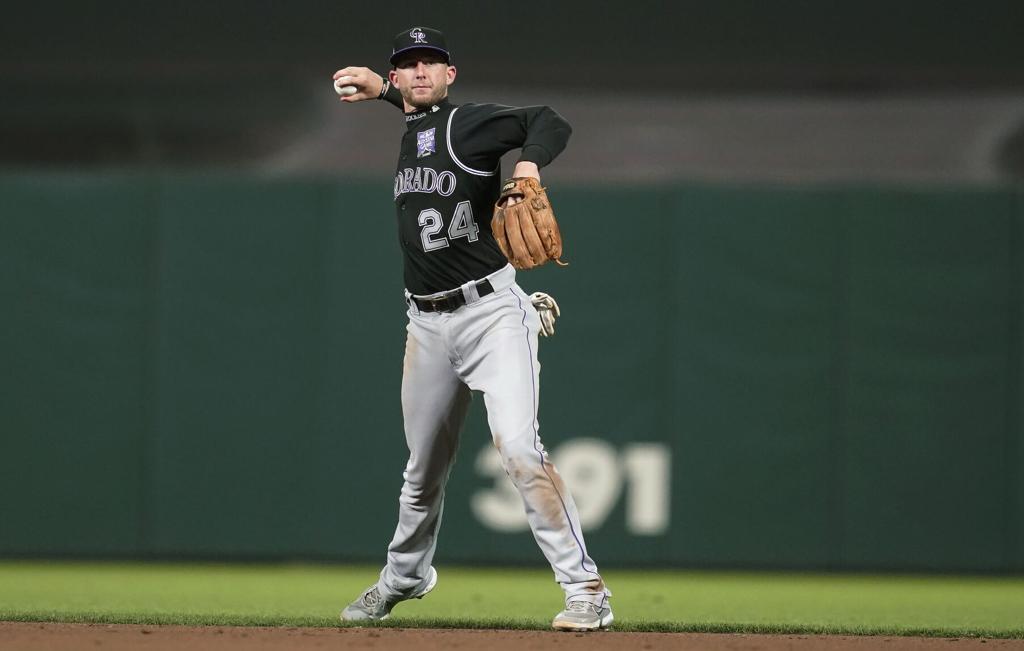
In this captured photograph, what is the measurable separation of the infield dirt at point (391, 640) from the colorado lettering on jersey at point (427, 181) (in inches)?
55.0

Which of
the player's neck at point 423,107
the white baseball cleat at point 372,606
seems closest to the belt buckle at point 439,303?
the player's neck at point 423,107

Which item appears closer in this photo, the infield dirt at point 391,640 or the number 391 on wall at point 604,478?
the infield dirt at point 391,640

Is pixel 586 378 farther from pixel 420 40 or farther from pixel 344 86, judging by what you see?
pixel 420 40

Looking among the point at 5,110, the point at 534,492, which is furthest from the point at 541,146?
the point at 5,110

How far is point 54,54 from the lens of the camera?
887 cm

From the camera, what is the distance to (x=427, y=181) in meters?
4.63

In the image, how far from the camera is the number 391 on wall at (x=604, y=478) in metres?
7.45

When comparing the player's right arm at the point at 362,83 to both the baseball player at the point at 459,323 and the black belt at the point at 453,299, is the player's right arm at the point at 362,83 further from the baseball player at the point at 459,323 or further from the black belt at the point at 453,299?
the black belt at the point at 453,299

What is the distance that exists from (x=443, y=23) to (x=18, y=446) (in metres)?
3.56

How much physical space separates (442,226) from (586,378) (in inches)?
120

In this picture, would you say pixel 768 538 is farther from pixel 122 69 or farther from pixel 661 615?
Answer: pixel 122 69

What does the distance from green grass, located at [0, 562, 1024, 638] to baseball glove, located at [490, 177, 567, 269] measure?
1286 millimetres

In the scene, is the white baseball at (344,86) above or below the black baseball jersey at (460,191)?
above

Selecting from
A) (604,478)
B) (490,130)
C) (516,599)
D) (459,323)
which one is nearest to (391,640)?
(459,323)
